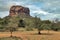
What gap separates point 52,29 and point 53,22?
507cm

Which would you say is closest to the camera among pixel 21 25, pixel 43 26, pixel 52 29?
pixel 43 26

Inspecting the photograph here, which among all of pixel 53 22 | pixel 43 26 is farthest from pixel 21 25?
pixel 43 26

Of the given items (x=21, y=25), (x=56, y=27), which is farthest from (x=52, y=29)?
(x=21, y=25)

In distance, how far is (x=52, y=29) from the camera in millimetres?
101250

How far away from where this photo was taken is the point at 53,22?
104 meters

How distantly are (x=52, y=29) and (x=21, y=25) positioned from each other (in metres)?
24.4

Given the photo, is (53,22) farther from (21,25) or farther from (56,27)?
(21,25)

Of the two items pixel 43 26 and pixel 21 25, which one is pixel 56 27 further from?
pixel 43 26

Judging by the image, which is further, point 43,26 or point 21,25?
point 21,25

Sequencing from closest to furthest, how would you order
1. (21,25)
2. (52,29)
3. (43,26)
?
(43,26) < (52,29) < (21,25)

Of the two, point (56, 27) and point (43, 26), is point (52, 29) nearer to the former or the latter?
point (56, 27)

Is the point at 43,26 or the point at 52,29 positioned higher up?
the point at 43,26

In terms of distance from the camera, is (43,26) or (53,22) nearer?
(43,26)

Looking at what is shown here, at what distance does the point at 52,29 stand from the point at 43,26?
102ft
